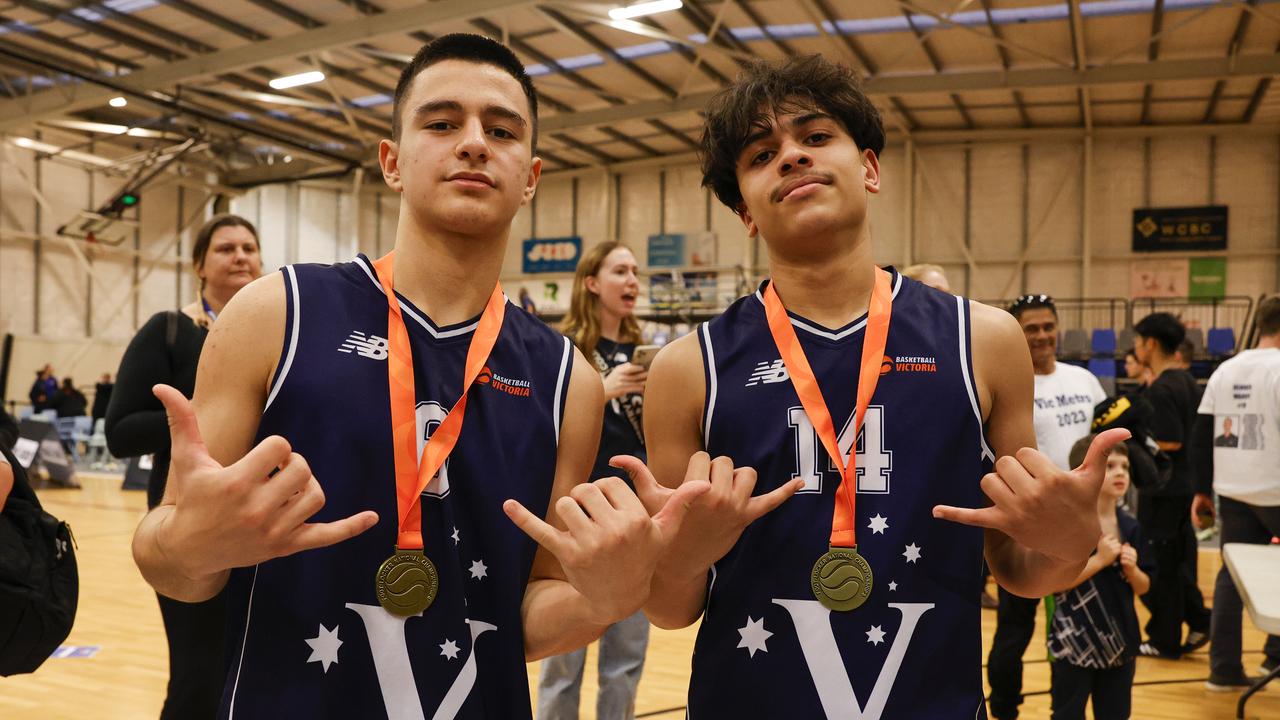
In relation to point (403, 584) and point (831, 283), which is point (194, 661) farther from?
point (831, 283)

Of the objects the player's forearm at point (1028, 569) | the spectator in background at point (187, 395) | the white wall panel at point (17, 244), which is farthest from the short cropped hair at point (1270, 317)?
the white wall panel at point (17, 244)

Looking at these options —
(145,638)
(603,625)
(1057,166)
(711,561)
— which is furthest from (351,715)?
(1057,166)

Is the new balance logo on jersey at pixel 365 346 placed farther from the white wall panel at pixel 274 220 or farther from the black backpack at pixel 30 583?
the white wall panel at pixel 274 220

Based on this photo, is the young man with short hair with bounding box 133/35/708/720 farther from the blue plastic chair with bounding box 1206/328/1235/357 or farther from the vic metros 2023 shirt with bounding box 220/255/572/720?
the blue plastic chair with bounding box 1206/328/1235/357

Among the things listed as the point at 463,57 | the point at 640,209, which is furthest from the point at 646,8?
the point at 463,57

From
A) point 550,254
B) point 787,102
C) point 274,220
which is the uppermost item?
point 274,220

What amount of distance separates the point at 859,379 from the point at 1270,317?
5.13m

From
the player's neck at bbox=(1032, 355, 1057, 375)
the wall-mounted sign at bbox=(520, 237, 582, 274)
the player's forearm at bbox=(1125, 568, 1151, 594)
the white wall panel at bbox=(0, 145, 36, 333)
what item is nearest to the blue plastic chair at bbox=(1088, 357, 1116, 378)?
the wall-mounted sign at bbox=(520, 237, 582, 274)

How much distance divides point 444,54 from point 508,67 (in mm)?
129

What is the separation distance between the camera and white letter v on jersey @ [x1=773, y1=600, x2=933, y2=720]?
5.59ft

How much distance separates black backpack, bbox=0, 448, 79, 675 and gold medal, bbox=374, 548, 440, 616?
2.79 ft

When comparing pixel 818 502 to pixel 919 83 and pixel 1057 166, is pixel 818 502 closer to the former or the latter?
pixel 919 83

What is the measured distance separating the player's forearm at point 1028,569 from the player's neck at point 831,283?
0.58 m

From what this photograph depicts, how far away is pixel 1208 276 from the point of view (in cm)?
1811
